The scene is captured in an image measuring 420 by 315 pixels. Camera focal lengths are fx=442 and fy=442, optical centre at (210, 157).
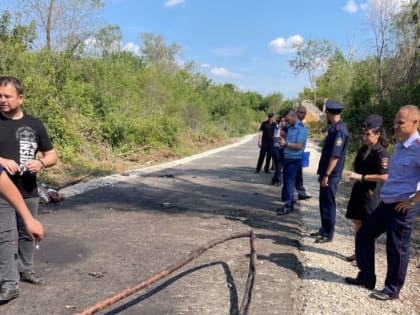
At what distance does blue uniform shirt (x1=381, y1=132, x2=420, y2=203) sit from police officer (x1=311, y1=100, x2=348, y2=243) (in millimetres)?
1712

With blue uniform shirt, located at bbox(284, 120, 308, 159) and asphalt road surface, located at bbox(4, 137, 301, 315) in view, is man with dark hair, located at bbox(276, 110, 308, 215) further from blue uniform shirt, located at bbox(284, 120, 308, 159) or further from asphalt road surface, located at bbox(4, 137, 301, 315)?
asphalt road surface, located at bbox(4, 137, 301, 315)

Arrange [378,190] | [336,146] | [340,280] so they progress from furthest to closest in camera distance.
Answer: [336,146]
[378,190]
[340,280]

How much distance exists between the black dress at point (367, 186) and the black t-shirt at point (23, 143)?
3583 millimetres

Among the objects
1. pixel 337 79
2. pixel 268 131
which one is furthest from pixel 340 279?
pixel 337 79

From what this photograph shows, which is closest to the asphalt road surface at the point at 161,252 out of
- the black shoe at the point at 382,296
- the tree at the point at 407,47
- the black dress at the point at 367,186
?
the black shoe at the point at 382,296

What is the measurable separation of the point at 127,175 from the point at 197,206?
16.6 feet

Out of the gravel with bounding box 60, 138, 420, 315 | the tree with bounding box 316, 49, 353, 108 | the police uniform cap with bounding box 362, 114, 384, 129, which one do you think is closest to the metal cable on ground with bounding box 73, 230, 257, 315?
the gravel with bounding box 60, 138, 420, 315

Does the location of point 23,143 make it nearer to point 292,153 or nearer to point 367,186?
point 367,186

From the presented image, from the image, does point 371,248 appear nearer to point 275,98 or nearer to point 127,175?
point 127,175

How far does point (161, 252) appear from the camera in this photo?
5742 millimetres

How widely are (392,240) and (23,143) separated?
12.0 feet

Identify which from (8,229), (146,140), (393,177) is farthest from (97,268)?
(146,140)

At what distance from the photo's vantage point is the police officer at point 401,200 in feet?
13.6

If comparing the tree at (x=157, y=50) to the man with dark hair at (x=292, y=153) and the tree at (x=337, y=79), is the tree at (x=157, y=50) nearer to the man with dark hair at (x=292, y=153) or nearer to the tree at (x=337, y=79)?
the tree at (x=337, y=79)
